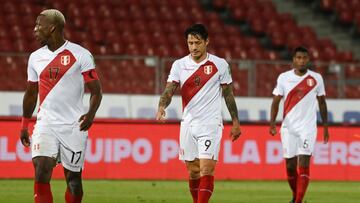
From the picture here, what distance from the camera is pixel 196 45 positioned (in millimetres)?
12742

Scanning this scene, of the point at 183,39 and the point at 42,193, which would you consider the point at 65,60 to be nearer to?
the point at 42,193

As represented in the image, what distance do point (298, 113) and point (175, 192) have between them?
128 inches

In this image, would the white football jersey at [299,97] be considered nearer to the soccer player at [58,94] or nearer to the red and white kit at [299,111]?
the red and white kit at [299,111]

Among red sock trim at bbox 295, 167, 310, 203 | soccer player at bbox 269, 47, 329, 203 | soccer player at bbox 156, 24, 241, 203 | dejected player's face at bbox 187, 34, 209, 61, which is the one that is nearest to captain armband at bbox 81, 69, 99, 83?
soccer player at bbox 156, 24, 241, 203

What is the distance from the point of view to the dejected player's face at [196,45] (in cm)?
1268

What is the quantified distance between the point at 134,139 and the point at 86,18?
9239 mm

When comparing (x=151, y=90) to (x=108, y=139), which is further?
(x=151, y=90)

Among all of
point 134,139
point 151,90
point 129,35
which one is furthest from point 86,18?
point 134,139

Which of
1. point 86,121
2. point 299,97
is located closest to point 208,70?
point 86,121

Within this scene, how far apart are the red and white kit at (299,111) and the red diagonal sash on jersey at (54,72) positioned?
629 cm

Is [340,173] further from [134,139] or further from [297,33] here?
[297,33]

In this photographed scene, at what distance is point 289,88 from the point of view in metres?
16.8

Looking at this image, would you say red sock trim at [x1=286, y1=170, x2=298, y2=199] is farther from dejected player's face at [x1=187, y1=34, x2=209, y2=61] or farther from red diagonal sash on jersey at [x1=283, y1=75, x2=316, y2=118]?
dejected player's face at [x1=187, y1=34, x2=209, y2=61]

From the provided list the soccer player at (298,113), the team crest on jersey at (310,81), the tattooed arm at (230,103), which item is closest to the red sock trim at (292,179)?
the soccer player at (298,113)
